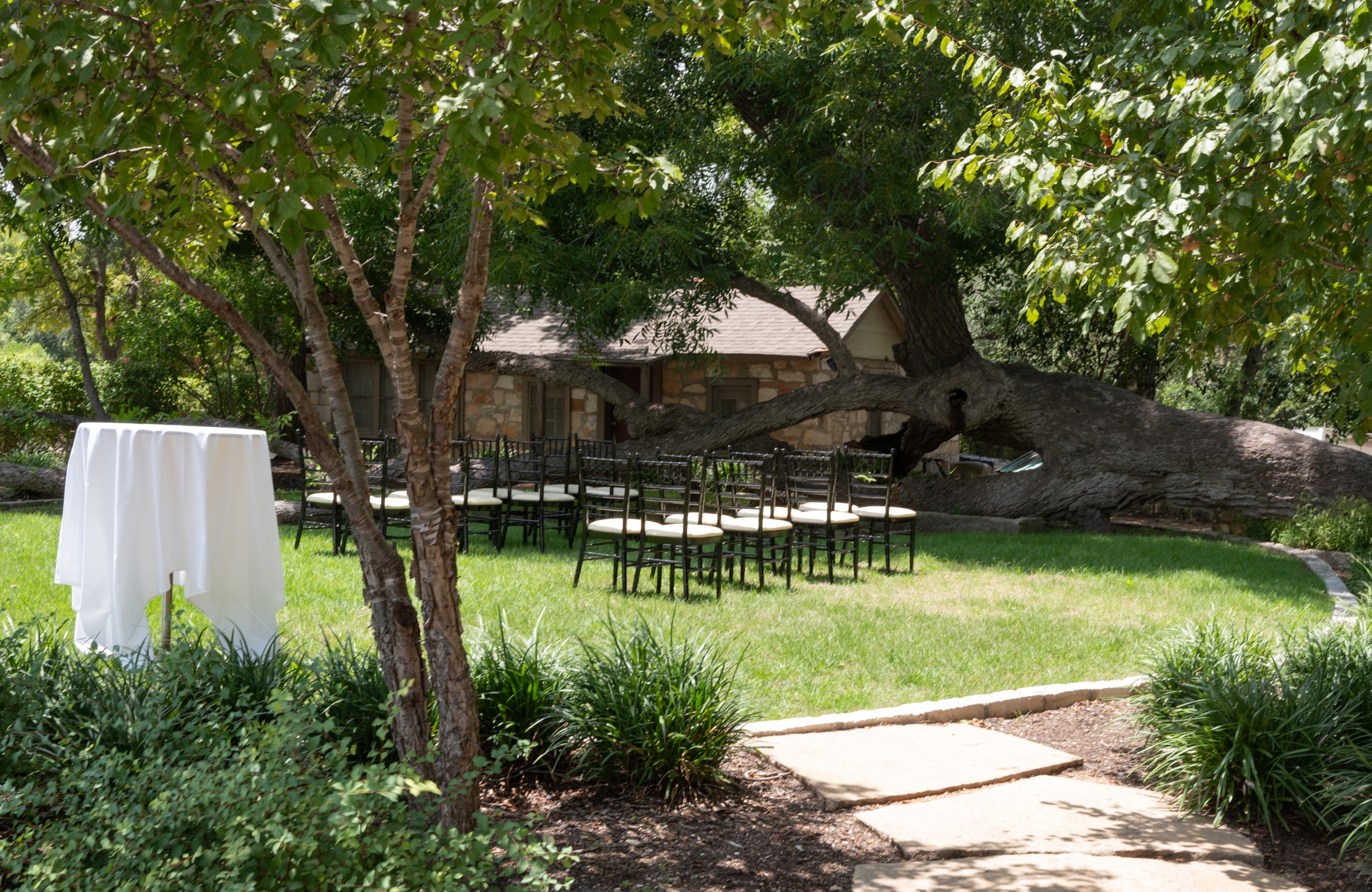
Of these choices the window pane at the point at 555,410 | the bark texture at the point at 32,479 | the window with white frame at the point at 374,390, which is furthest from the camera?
the window with white frame at the point at 374,390

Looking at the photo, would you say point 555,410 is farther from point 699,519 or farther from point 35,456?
point 699,519

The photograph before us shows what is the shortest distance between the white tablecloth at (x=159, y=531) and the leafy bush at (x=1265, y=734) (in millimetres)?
4145

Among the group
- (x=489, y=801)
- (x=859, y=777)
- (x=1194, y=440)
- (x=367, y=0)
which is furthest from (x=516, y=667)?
(x=1194, y=440)

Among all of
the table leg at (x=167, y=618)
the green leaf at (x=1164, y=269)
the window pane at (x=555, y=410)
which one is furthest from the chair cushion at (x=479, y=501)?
the window pane at (x=555, y=410)

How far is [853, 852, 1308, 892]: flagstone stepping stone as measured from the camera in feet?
10.4

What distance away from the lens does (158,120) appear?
104 inches

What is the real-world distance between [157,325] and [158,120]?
49.2ft

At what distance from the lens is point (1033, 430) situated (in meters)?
13.7

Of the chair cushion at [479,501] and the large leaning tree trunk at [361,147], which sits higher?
the large leaning tree trunk at [361,147]

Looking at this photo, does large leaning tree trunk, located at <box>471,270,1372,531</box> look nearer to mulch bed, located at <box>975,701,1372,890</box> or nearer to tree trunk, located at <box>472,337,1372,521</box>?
tree trunk, located at <box>472,337,1372,521</box>

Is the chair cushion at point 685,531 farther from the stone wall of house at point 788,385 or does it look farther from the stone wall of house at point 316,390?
the stone wall of house at point 316,390

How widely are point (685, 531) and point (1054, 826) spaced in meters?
4.22

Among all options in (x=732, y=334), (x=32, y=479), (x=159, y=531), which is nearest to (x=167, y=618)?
(x=159, y=531)

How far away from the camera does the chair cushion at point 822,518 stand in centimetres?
912
